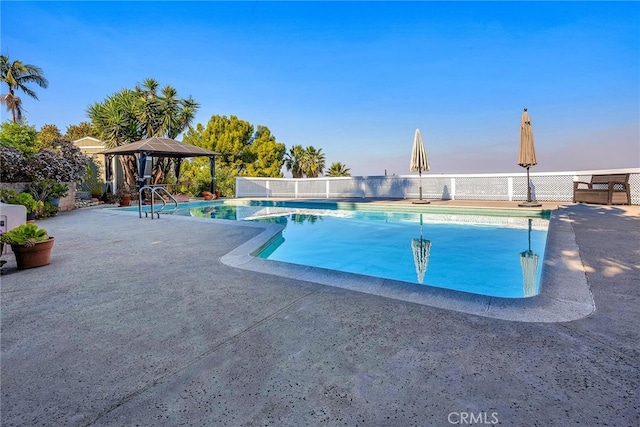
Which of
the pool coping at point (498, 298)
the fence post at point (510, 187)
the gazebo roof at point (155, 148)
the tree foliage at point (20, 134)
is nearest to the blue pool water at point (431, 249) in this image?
the pool coping at point (498, 298)

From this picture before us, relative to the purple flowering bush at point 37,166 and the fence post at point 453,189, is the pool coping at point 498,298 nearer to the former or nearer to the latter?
the purple flowering bush at point 37,166

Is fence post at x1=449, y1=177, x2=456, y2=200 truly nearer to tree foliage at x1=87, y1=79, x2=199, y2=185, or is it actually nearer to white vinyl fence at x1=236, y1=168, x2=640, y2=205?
white vinyl fence at x1=236, y1=168, x2=640, y2=205

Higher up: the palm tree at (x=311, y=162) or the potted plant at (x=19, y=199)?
the palm tree at (x=311, y=162)

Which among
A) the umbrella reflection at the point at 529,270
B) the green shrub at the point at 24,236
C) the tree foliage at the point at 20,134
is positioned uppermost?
the tree foliage at the point at 20,134

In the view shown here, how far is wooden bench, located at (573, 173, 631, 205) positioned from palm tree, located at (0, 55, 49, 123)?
2970 centimetres

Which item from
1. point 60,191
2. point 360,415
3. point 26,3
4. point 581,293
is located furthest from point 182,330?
point 26,3

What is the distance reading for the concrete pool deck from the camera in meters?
1.33

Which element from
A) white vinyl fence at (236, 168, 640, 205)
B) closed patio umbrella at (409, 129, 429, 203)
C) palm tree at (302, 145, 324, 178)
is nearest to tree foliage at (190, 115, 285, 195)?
palm tree at (302, 145, 324, 178)

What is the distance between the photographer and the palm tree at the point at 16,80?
21.0 metres

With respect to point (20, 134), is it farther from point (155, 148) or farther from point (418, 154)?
point (418, 154)

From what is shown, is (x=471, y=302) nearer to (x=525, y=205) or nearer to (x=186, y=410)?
(x=186, y=410)

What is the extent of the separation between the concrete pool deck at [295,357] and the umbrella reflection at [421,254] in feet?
5.83

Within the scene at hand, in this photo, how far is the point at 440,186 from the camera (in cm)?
1320

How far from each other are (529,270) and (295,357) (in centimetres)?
381
